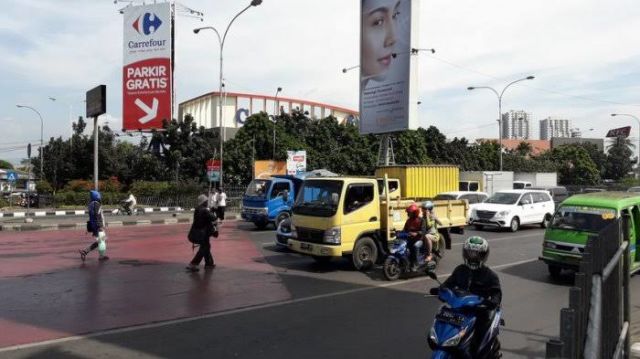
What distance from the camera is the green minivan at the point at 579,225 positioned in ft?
34.4

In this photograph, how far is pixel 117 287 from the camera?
1011cm

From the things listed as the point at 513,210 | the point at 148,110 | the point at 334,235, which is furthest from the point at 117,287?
the point at 148,110

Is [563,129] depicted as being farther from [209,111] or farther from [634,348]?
[634,348]

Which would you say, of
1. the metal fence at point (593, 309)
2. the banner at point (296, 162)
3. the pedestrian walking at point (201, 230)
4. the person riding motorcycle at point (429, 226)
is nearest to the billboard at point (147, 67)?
the banner at point (296, 162)

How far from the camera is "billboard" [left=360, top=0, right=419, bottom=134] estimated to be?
26.6 metres

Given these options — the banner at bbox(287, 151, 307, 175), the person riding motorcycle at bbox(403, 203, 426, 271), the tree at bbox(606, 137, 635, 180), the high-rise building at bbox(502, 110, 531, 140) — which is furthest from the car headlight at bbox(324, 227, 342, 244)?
the high-rise building at bbox(502, 110, 531, 140)

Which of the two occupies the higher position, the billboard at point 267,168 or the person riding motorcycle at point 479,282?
the billboard at point 267,168

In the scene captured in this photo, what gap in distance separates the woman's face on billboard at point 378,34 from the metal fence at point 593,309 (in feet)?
79.8

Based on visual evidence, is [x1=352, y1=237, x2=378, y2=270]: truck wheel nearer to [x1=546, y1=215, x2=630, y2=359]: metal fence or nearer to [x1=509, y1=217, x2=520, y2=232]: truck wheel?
[x1=546, y1=215, x2=630, y2=359]: metal fence

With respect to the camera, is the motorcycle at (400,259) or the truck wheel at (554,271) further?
the truck wheel at (554,271)

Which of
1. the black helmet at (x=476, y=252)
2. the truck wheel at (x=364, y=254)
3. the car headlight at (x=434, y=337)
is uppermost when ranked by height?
the black helmet at (x=476, y=252)

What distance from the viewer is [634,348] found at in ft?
20.3

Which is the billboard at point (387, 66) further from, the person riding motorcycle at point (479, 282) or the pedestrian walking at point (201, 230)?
the person riding motorcycle at point (479, 282)

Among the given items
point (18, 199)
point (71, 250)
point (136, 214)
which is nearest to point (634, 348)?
point (71, 250)
